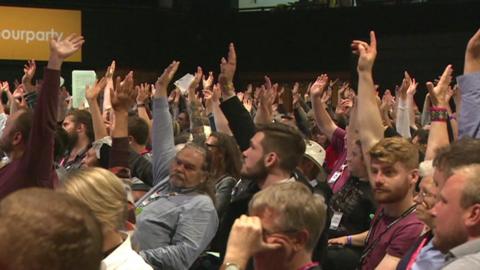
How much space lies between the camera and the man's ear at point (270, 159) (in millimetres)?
3328

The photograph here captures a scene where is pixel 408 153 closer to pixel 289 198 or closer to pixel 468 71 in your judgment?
pixel 468 71

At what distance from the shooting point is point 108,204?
234 cm

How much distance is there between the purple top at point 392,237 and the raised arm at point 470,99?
0.41 meters

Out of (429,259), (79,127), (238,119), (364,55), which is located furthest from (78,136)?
(429,259)

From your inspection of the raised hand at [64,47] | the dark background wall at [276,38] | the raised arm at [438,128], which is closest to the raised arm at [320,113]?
the raised arm at [438,128]

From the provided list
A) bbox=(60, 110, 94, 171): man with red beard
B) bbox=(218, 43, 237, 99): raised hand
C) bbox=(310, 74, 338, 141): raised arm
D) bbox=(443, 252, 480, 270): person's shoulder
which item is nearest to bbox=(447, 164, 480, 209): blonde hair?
bbox=(443, 252, 480, 270): person's shoulder

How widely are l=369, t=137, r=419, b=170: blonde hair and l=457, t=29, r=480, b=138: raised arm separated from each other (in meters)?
0.22

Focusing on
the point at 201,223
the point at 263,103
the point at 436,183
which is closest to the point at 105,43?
the point at 263,103

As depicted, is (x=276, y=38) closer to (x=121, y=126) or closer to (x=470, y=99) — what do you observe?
(x=121, y=126)

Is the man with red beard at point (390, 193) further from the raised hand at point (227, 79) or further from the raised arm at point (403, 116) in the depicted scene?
the raised arm at point (403, 116)

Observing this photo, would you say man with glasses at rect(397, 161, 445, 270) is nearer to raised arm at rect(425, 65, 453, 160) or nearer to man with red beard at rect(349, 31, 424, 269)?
man with red beard at rect(349, 31, 424, 269)

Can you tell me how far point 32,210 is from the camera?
1333mm

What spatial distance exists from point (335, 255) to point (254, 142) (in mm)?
617

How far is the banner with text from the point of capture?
12.5 meters
